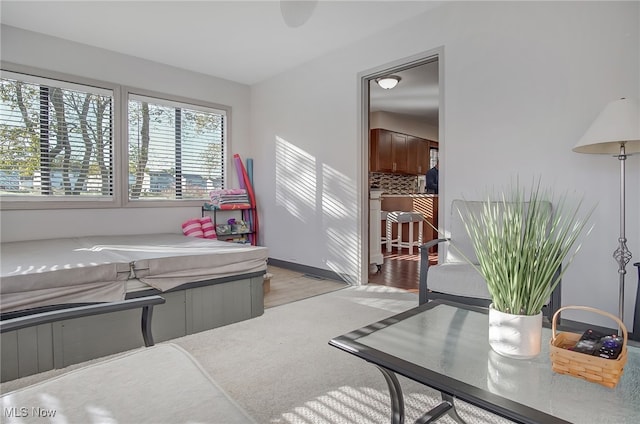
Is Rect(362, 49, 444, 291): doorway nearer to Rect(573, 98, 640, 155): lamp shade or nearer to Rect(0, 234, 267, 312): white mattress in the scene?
Rect(573, 98, 640, 155): lamp shade

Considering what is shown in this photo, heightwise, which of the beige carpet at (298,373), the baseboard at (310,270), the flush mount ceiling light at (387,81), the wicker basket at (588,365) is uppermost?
the flush mount ceiling light at (387,81)

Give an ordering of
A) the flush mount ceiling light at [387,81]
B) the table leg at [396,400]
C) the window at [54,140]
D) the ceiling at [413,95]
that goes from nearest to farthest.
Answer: the table leg at [396,400] < the window at [54,140] < the flush mount ceiling light at [387,81] < the ceiling at [413,95]

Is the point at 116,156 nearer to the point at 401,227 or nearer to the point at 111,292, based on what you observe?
the point at 111,292

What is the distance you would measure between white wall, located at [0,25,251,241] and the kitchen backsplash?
3023 millimetres

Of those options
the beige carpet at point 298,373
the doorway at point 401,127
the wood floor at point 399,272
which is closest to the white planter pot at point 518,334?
the beige carpet at point 298,373

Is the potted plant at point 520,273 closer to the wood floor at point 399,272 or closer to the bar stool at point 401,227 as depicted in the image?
the wood floor at point 399,272

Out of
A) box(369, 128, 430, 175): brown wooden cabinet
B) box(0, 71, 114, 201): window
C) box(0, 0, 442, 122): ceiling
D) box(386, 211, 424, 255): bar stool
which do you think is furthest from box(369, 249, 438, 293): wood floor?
box(0, 71, 114, 201): window

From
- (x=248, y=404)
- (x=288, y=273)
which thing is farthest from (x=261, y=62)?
(x=248, y=404)

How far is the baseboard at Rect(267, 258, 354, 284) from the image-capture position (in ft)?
13.2

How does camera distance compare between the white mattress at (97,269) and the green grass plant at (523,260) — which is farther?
the white mattress at (97,269)

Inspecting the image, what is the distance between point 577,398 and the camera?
0.92 metres

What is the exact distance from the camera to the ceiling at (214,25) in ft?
10.2

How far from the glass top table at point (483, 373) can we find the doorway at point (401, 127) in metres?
2.05

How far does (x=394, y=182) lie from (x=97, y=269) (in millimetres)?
6361
